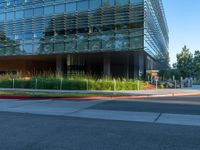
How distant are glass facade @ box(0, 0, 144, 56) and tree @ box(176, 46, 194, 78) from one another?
3460cm

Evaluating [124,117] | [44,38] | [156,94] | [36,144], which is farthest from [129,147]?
[44,38]

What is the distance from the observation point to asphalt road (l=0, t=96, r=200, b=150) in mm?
7149

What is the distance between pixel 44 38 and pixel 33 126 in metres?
28.3

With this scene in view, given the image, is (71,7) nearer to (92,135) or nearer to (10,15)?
(10,15)

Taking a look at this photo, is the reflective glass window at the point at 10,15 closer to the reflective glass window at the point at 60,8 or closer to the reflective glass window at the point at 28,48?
the reflective glass window at the point at 28,48

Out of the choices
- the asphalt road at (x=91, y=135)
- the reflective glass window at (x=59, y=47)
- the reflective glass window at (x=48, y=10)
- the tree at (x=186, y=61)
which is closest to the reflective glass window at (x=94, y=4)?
the reflective glass window at (x=48, y=10)

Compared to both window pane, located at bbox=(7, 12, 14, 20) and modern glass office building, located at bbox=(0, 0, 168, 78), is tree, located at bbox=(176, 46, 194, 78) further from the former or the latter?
window pane, located at bbox=(7, 12, 14, 20)

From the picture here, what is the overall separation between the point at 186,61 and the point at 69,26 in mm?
40769

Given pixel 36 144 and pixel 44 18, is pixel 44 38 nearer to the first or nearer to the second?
pixel 44 18

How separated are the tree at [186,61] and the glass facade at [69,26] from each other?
3460 centimetres

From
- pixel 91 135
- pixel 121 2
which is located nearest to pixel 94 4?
pixel 121 2

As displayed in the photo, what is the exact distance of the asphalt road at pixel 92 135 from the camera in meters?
7.15

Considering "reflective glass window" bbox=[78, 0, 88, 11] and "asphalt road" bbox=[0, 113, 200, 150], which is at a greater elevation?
"reflective glass window" bbox=[78, 0, 88, 11]

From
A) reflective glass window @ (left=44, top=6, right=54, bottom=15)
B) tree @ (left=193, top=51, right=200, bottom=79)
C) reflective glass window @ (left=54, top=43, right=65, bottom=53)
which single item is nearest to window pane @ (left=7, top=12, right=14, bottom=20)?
reflective glass window @ (left=44, top=6, right=54, bottom=15)
